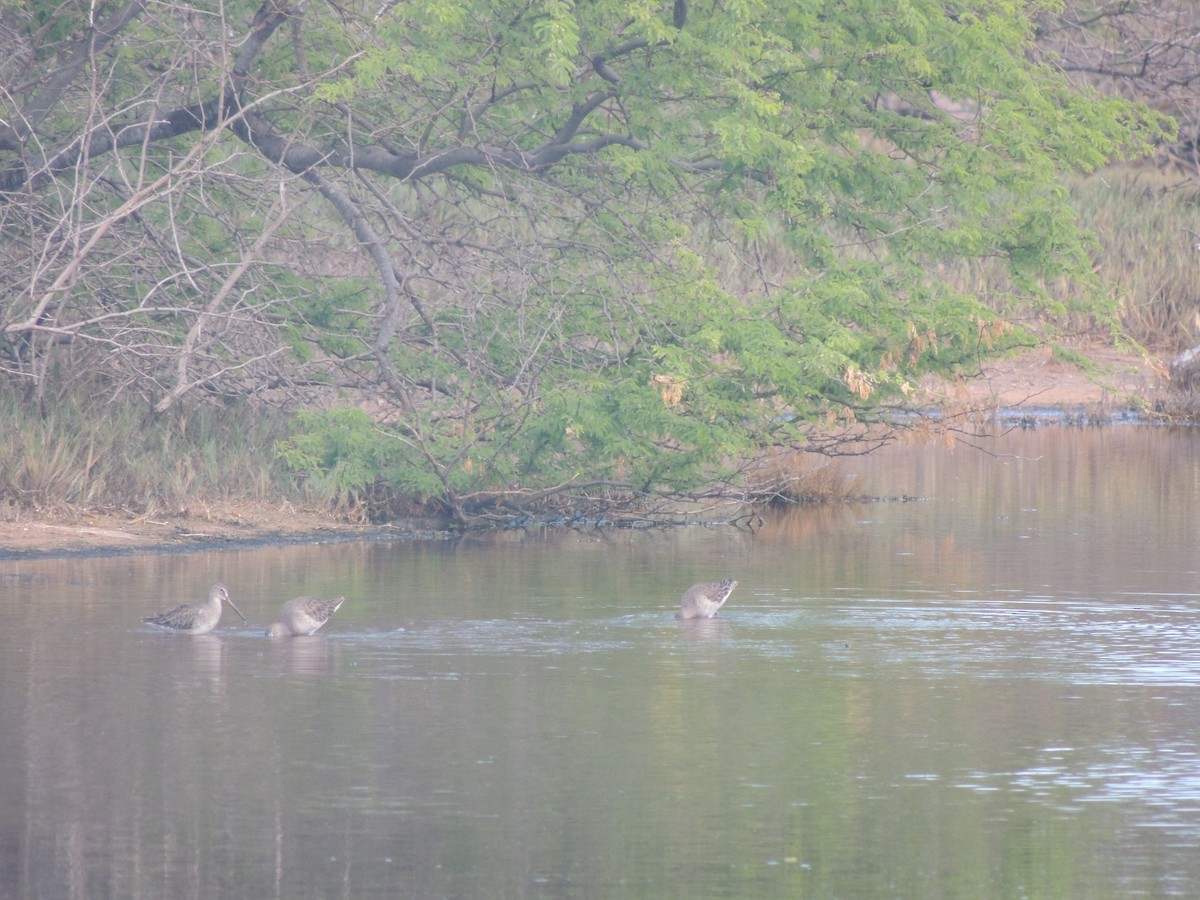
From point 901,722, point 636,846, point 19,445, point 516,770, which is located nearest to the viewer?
point 636,846

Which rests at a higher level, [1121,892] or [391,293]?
[391,293]

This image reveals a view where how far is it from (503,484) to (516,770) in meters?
9.89

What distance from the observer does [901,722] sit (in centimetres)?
988

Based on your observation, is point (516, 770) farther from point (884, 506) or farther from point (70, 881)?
point (884, 506)

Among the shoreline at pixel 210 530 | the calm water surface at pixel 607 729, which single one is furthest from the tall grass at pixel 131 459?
the calm water surface at pixel 607 729

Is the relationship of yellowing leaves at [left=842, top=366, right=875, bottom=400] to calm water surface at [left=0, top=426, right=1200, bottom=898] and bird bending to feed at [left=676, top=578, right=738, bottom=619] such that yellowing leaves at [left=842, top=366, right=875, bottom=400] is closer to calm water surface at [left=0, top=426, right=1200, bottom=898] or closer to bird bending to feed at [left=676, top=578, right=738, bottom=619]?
calm water surface at [left=0, top=426, right=1200, bottom=898]

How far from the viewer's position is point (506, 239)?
18953 millimetres

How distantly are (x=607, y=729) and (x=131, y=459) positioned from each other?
929cm

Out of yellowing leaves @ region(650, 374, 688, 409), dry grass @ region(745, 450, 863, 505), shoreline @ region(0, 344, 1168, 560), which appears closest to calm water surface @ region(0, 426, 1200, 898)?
shoreline @ region(0, 344, 1168, 560)

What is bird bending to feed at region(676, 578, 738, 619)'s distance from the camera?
506 inches

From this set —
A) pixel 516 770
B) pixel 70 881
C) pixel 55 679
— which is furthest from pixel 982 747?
pixel 55 679

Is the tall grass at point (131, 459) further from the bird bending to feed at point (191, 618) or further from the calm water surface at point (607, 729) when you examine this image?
the bird bending to feed at point (191, 618)

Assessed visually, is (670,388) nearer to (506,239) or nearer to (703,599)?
(506,239)

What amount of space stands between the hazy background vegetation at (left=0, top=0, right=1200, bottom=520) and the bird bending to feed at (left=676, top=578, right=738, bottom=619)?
4.16 m
